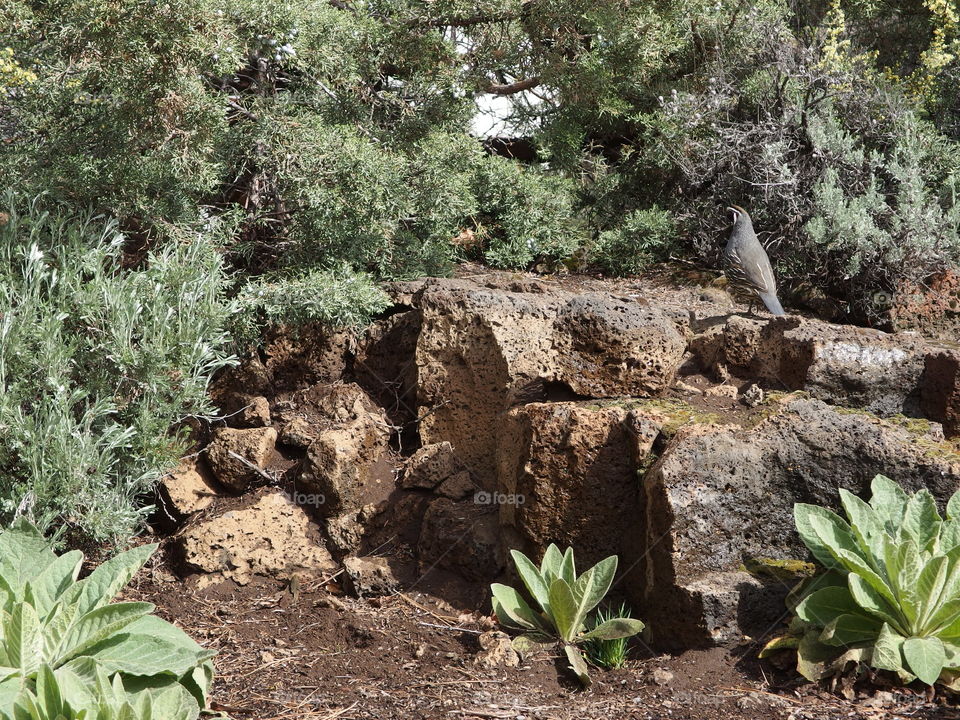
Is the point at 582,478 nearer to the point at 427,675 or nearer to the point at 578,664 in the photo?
the point at 578,664

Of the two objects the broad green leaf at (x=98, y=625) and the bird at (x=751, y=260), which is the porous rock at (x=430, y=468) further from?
the bird at (x=751, y=260)

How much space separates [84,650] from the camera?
3.19m

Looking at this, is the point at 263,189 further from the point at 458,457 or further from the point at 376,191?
the point at 458,457

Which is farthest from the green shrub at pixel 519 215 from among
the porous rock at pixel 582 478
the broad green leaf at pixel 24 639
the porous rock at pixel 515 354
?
the broad green leaf at pixel 24 639

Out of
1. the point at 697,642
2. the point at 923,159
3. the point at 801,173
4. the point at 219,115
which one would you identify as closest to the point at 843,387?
the point at 697,642

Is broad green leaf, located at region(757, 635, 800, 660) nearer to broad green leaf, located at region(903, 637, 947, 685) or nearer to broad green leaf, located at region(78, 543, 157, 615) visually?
broad green leaf, located at region(903, 637, 947, 685)

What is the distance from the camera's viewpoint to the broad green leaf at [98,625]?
3141mm

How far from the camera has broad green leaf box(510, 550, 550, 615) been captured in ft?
12.4

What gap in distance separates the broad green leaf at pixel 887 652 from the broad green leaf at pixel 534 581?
122 cm

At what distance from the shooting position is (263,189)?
580cm

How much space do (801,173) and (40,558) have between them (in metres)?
5.24

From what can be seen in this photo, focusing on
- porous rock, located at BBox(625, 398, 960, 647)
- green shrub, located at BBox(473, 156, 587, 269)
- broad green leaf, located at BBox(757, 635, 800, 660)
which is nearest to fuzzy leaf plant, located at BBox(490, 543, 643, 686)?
porous rock, located at BBox(625, 398, 960, 647)

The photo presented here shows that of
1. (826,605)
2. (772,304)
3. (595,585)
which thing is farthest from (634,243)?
(826,605)

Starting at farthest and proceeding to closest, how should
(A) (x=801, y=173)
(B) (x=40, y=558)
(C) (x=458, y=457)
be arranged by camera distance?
(A) (x=801, y=173) → (C) (x=458, y=457) → (B) (x=40, y=558)
